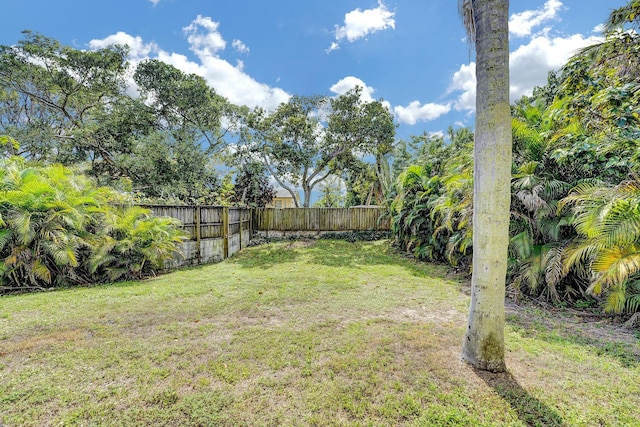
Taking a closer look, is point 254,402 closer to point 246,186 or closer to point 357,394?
point 357,394

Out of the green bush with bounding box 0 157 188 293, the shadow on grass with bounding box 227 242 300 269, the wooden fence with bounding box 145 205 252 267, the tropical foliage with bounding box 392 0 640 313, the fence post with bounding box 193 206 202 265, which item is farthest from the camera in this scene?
the shadow on grass with bounding box 227 242 300 269

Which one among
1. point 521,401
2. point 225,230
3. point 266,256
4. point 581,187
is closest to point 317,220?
point 266,256

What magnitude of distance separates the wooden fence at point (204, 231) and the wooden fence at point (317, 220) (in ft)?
9.76

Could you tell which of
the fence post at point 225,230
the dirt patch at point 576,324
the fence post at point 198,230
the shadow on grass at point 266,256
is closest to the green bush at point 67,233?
the fence post at point 198,230

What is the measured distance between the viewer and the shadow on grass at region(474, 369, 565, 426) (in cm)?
196

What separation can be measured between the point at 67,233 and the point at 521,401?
714 centimetres

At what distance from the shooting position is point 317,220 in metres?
13.4

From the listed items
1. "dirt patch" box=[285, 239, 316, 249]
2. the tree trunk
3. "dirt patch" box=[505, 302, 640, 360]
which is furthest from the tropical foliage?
"dirt patch" box=[285, 239, 316, 249]

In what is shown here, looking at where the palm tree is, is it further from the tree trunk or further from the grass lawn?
the tree trunk

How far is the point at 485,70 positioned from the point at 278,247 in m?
9.64

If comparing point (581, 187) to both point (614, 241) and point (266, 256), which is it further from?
point (266, 256)

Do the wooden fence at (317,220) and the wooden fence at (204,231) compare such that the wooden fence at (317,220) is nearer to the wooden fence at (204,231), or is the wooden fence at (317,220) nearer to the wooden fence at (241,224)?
the wooden fence at (241,224)

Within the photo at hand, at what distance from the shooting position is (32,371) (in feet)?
8.04

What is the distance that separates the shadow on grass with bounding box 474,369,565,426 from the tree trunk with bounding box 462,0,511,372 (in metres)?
0.10
